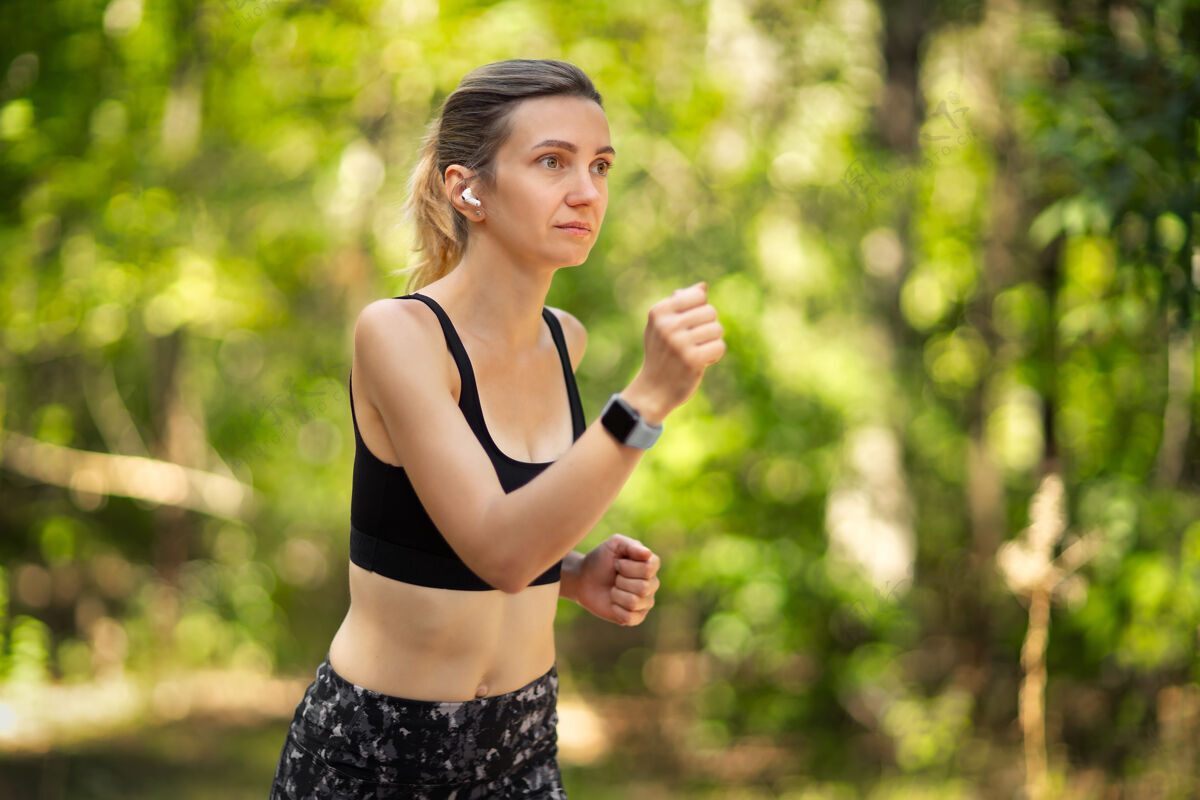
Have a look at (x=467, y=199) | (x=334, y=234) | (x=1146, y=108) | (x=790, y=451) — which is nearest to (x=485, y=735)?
(x=467, y=199)

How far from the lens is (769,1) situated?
510 cm

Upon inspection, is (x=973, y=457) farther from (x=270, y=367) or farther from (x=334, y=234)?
(x=270, y=367)

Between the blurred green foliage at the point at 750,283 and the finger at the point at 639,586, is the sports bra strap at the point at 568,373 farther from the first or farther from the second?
the blurred green foliage at the point at 750,283

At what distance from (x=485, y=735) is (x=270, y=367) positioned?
479cm

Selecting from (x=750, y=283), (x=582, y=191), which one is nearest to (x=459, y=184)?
(x=582, y=191)

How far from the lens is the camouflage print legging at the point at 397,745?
1412 millimetres

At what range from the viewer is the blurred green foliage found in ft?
15.0

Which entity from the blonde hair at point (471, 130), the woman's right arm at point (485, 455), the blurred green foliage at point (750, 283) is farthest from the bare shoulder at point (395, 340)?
the blurred green foliage at point (750, 283)

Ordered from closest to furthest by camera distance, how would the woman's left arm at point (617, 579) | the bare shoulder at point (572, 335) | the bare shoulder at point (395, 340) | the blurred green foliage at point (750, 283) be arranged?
1. the bare shoulder at point (395, 340)
2. the woman's left arm at point (617, 579)
3. the bare shoulder at point (572, 335)
4. the blurred green foliage at point (750, 283)

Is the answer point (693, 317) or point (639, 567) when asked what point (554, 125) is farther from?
point (639, 567)

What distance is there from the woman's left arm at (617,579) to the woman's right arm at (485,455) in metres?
0.33

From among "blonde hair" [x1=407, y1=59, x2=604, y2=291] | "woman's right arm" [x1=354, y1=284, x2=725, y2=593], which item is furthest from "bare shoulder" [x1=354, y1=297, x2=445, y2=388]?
"blonde hair" [x1=407, y1=59, x2=604, y2=291]

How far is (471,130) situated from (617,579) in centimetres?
68

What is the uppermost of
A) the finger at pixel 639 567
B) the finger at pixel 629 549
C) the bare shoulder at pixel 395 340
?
the bare shoulder at pixel 395 340
